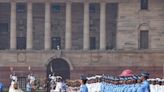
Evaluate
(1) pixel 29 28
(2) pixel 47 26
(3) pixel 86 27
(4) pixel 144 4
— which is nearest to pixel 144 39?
(4) pixel 144 4

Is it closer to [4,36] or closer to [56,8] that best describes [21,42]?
[4,36]

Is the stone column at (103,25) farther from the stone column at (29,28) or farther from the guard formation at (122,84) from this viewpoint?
the guard formation at (122,84)

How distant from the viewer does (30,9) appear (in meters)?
96.4

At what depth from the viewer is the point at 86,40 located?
96188 millimetres

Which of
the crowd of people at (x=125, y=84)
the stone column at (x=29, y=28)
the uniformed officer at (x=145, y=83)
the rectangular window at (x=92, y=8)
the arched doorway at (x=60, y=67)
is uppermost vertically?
the rectangular window at (x=92, y=8)

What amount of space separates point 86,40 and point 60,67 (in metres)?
4.78

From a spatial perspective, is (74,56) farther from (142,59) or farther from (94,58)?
(142,59)

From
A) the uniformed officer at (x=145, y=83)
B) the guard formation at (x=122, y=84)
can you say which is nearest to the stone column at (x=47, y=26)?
the guard formation at (x=122, y=84)

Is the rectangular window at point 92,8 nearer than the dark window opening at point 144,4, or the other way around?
the dark window opening at point 144,4

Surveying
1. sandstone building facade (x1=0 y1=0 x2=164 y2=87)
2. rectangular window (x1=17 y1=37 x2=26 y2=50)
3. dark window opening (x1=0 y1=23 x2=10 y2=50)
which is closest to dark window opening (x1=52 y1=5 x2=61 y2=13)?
sandstone building facade (x1=0 y1=0 x2=164 y2=87)

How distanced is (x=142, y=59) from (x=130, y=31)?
12.9ft

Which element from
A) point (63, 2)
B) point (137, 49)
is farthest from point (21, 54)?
point (137, 49)

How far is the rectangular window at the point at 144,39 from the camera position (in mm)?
95625

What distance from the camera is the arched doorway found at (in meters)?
95.8
